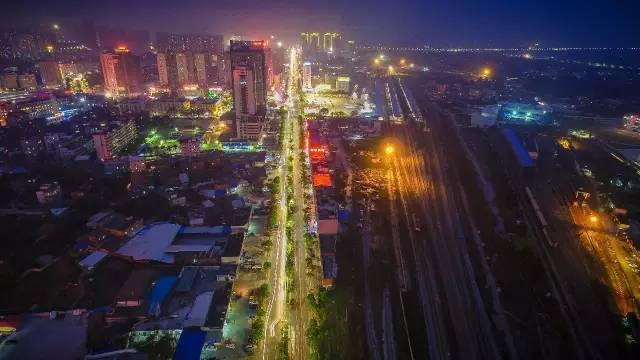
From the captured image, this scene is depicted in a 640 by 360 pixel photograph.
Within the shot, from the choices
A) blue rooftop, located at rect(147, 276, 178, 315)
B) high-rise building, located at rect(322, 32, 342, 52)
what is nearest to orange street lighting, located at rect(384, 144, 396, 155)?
blue rooftop, located at rect(147, 276, 178, 315)

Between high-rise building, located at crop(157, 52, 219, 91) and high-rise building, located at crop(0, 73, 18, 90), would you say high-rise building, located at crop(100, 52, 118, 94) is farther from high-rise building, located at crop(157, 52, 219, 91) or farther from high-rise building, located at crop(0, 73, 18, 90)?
high-rise building, located at crop(0, 73, 18, 90)

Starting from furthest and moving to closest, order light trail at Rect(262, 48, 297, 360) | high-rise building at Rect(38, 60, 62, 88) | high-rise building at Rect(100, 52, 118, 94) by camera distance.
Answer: high-rise building at Rect(38, 60, 62, 88) → high-rise building at Rect(100, 52, 118, 94) → light trail at Rect(262, 48, 297, 360)

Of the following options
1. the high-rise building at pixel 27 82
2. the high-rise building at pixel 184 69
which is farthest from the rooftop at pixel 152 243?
the high-rise building at pixel 27 82

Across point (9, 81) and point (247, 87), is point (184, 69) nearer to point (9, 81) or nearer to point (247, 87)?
point (9, 81)

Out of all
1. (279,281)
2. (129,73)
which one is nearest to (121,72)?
(129,73)

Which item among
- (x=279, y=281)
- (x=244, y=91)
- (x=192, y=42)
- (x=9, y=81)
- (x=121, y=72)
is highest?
(x=192, y=42)

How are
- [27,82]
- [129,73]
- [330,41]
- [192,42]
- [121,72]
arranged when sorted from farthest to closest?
[330,41] < [192,42] < [129,73] < [27,82] < [121,72]

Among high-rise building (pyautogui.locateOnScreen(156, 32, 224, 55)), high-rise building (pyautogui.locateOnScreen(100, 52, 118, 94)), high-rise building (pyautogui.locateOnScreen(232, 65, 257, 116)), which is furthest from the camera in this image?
high-rise building (pyautogui.locateOnScreen(156, 32, 224, 55))
